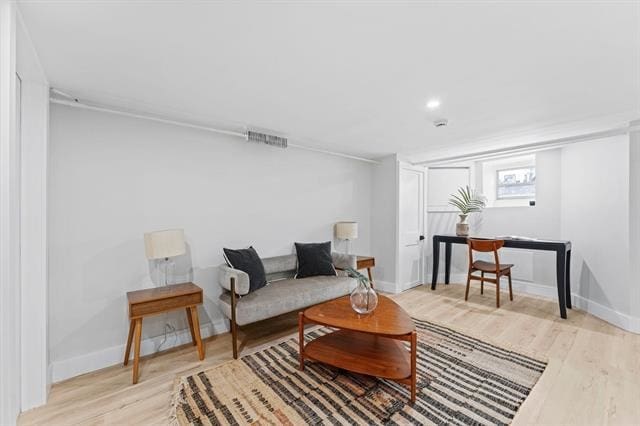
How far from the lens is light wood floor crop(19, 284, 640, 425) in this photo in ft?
5.90

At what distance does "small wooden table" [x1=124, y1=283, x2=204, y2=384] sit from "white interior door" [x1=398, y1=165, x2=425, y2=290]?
3.16 m

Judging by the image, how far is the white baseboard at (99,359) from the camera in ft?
7.29

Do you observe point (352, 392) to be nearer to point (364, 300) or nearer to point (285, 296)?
point (364, 300)

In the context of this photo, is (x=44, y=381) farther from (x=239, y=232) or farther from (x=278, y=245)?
(x=278, y=245)

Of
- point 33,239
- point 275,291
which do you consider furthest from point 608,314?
point 33,239

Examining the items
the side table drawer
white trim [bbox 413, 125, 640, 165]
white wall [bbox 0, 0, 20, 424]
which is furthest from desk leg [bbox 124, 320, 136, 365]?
white trim [bbox 413, 125, 640, 165]

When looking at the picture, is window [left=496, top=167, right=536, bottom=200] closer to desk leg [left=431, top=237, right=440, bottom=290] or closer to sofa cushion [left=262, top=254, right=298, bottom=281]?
desk leg [left=431, top=237, right=440, bottom=290]

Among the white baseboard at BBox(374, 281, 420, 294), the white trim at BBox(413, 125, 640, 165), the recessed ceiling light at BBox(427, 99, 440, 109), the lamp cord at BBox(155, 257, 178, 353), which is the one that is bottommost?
the white baseboard at BBox(374, 281, 420, 294)

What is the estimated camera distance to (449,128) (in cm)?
313

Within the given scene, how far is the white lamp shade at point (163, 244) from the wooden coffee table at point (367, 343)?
125 cm

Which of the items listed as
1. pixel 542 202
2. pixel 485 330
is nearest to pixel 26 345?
pixel 485 330

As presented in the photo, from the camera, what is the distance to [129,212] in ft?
8.42

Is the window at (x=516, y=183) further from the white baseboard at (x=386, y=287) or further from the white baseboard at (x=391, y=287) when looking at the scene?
the white baseboard at (x=386, y=287)

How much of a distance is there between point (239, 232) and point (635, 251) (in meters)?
4.32
